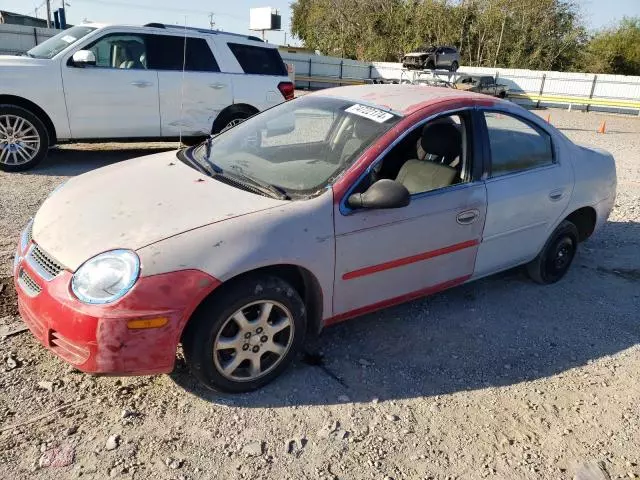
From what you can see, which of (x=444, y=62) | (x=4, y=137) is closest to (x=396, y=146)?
(x=4, y=137)

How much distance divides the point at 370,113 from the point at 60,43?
5.72 meters

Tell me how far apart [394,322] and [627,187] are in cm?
631

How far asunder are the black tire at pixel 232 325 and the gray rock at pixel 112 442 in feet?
1.53

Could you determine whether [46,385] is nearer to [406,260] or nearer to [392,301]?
[392,301]

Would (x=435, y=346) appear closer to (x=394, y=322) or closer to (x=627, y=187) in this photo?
(x=394, y=322)

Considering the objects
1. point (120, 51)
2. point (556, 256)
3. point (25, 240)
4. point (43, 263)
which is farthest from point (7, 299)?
point (120, 51)

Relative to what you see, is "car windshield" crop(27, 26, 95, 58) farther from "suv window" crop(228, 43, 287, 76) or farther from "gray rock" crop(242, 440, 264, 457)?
"gray rock" crop(242, 440, 264, 457)

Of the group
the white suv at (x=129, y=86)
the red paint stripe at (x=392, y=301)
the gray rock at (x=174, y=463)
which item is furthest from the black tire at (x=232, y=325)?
the white suv at (x=129, y=86)

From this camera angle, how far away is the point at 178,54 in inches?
309

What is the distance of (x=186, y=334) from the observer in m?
2.70

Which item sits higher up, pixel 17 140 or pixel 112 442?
pixel 17 140

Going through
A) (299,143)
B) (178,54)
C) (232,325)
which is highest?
(178,54)

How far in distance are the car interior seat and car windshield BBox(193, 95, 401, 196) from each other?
1.42 feet

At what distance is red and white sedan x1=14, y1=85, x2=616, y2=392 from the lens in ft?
8.32
